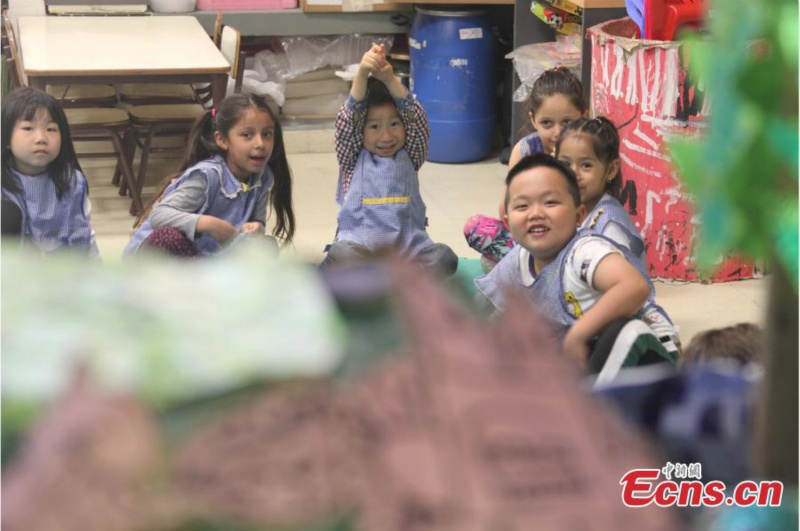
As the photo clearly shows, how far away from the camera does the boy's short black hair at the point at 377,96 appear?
2.80m

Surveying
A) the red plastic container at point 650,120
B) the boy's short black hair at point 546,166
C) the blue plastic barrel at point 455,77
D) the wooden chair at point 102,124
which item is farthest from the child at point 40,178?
the blue plastic barrel at point 455,77

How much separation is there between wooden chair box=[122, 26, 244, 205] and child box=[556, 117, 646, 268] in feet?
7.00

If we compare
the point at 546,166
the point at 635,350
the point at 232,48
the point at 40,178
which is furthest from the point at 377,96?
the point at 635,350

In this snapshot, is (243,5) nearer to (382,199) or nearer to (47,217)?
(382,199)

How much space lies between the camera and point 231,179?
2.30 meters

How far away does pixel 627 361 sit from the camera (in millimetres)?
773

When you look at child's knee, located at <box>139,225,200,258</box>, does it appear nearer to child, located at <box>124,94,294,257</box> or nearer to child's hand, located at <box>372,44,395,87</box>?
child, located at <box>124,94,294,257</box>

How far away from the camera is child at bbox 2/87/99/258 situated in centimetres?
89

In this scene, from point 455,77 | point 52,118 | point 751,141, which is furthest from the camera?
point 455,77

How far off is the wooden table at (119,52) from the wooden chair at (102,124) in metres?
0.14

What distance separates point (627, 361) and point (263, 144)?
72.4 inches

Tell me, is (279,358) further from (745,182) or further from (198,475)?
(745,182)

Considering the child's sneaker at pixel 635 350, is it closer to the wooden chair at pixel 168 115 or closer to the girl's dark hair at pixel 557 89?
the girl's dark hair at pixel 557 89

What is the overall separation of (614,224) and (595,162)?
283 millimetres
